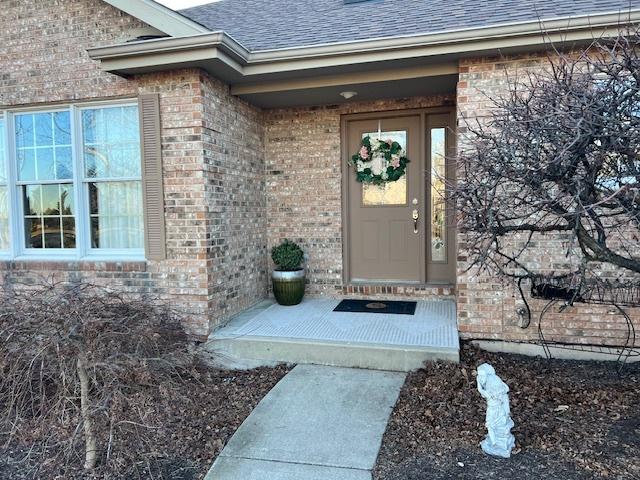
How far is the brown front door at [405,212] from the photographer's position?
19.2 ft

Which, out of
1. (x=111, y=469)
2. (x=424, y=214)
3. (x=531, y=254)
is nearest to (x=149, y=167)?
(x=111, y=469)

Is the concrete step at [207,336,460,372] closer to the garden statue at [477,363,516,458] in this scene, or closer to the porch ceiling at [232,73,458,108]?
the garden statue at [477,363,516,458]

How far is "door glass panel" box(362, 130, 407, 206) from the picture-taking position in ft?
19.6

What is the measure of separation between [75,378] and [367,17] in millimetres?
4809

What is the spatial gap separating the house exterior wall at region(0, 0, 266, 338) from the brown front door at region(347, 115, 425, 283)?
1.54 metres

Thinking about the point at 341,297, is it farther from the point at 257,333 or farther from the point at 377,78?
the point at 377,78

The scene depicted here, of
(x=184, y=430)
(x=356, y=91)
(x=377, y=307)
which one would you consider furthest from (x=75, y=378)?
(x=356, y=91)

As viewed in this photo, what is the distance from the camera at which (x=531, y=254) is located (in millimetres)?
4363

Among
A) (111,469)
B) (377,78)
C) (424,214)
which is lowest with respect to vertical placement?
(111,469)

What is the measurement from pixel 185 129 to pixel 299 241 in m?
2.26

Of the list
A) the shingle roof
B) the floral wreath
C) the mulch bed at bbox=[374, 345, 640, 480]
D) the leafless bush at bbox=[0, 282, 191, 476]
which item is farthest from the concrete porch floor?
the shingle roof

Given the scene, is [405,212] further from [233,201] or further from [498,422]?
[498,422]

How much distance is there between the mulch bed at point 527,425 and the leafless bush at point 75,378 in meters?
1.58

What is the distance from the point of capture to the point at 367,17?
5.43 metres
